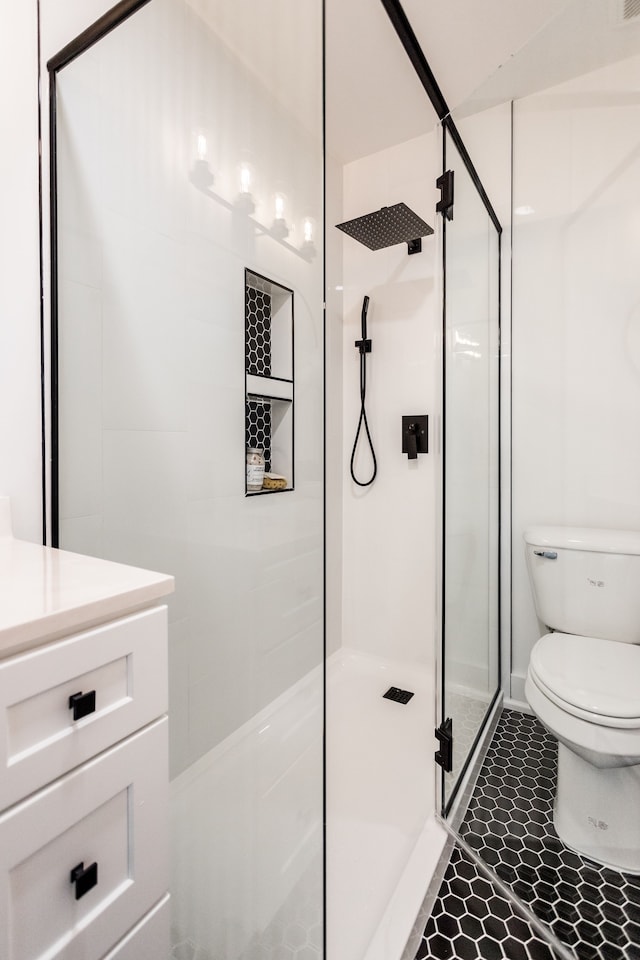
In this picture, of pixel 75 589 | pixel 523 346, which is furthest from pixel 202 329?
pixel 523 346

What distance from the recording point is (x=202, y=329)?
110 centimetres

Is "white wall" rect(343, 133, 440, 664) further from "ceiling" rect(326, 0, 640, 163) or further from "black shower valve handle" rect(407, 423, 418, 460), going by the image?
"ceiling" rect(326, 0, 640, 163)

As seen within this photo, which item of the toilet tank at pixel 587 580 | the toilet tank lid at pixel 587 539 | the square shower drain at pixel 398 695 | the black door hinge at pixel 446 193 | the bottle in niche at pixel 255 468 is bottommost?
the square shower drain at pixel 398 695

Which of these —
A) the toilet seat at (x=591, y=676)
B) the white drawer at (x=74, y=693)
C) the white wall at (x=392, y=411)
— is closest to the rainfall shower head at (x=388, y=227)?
the white wall at (x=392, y=411)

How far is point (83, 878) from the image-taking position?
0.54m

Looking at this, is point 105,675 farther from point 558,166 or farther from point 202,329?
point 558,166

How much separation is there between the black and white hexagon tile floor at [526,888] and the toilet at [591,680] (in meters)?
A: 0.06

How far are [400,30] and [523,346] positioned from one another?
106cm

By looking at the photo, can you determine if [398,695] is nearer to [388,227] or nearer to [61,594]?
[61,594]

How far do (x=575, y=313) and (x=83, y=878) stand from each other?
174 centimetres

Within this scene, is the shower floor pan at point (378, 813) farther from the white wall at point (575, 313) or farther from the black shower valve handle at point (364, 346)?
the black shower valve handle at point (364, 346)

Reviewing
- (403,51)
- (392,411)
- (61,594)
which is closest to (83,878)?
(61,594)

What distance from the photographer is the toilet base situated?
1.15 m

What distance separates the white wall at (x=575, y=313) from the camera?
1323 millimetres
